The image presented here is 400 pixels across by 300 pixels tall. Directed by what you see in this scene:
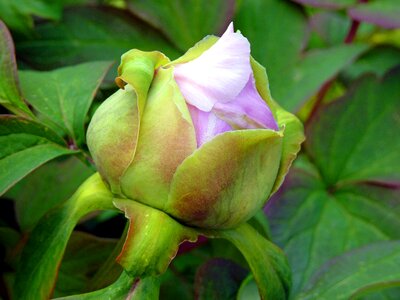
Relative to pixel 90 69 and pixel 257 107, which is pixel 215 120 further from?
pixel 90 69

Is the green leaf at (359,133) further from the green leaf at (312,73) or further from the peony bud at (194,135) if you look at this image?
the peony bud at (194,135)

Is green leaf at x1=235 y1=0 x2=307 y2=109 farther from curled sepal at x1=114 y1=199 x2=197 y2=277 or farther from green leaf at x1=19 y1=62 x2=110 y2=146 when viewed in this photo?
curled sepal at x1=114 y1=199 x2=197 y2=277

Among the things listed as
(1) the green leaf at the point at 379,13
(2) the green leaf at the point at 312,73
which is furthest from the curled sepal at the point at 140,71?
(1) the green leaf at the point at 379,13

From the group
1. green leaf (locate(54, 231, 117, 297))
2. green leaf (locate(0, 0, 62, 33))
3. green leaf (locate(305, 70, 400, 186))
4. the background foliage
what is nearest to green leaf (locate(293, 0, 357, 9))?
the background foliage

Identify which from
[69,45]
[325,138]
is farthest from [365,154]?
[69,45]

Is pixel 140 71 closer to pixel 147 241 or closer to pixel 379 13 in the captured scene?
pixel 147 241

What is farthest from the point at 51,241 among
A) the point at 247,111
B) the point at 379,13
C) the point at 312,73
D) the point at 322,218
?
the point at 379,13
